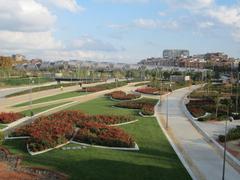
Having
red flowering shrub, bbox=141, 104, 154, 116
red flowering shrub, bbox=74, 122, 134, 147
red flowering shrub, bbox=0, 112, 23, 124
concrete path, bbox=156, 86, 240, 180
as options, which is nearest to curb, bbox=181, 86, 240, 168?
concrete path, bbox=156, 86, 240, 180

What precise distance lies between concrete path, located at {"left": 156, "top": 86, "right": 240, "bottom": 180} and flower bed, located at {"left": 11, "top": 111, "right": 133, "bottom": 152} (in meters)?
3.93

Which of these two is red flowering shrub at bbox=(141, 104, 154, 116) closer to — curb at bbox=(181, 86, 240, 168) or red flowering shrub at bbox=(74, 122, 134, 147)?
curb at bbox=(181, 86, 240, 168)

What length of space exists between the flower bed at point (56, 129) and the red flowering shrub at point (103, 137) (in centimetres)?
45

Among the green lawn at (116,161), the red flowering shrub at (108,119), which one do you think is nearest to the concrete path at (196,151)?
the green lawn at (116,161)

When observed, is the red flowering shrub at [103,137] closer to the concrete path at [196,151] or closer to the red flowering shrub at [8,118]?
the concrete path at [196,151]

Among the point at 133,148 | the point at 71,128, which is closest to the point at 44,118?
the point at 71,128

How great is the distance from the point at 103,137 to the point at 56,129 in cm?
339

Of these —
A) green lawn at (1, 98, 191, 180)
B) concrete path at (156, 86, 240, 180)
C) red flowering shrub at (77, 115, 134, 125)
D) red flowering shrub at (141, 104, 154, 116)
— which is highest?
red flowering shrub at (77, 115, 134, 125)

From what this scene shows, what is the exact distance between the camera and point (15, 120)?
32.7 metres

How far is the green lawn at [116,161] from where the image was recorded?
59.9ft

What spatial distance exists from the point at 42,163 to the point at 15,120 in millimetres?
13591

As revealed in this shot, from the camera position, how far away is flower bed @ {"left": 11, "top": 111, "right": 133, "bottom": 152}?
22.9m

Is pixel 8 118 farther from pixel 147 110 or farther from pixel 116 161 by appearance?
pixel 116 161

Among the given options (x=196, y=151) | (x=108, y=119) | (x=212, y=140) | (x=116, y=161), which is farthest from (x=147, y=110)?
(x=116, y=161)
